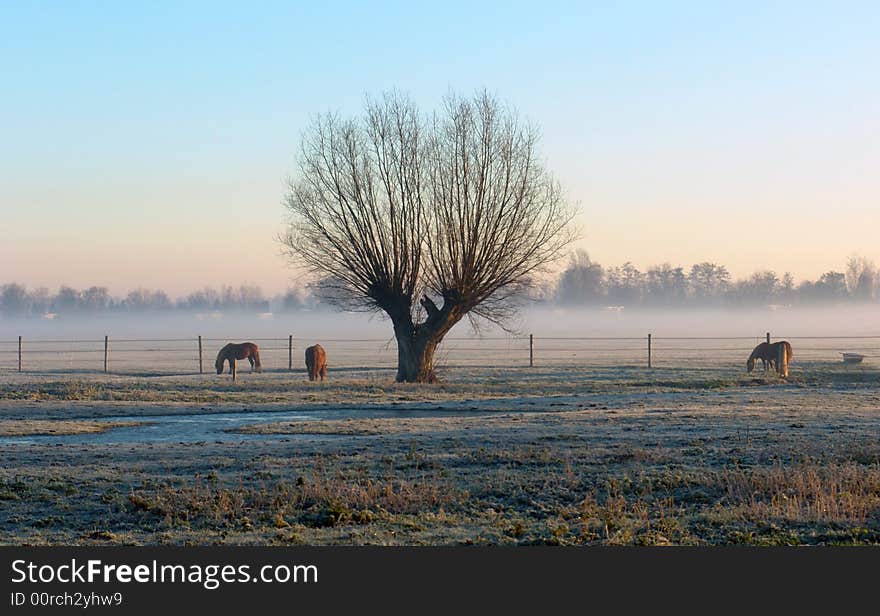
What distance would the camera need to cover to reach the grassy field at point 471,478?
1068 centimetres

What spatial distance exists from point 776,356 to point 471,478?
31235 millimetres

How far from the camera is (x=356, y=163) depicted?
3894 cm

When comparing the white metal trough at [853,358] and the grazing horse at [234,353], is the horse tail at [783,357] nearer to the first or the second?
the white metal trough at [853,358]

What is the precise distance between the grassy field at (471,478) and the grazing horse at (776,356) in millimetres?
14464

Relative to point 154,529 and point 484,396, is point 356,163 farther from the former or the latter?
point 154,529

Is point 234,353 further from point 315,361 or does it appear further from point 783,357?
point 783,357

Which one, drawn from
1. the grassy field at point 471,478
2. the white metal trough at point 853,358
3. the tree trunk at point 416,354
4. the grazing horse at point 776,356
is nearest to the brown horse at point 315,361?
the tree trunk at point 416,354

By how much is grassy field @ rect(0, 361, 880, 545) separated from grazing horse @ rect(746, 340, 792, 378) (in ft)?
47.5

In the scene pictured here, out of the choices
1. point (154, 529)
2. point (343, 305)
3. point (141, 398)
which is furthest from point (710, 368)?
point (154, 529)

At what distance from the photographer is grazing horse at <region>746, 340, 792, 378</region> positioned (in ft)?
134

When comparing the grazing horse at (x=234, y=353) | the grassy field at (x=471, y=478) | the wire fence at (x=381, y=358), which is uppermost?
the grazing horse at (x=234, y=353)

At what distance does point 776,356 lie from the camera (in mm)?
42219

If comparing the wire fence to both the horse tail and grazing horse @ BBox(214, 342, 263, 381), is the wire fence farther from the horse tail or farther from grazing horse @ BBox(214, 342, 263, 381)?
the horse tail

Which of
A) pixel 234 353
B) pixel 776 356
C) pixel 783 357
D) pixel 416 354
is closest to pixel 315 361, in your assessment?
pixel 416 354
